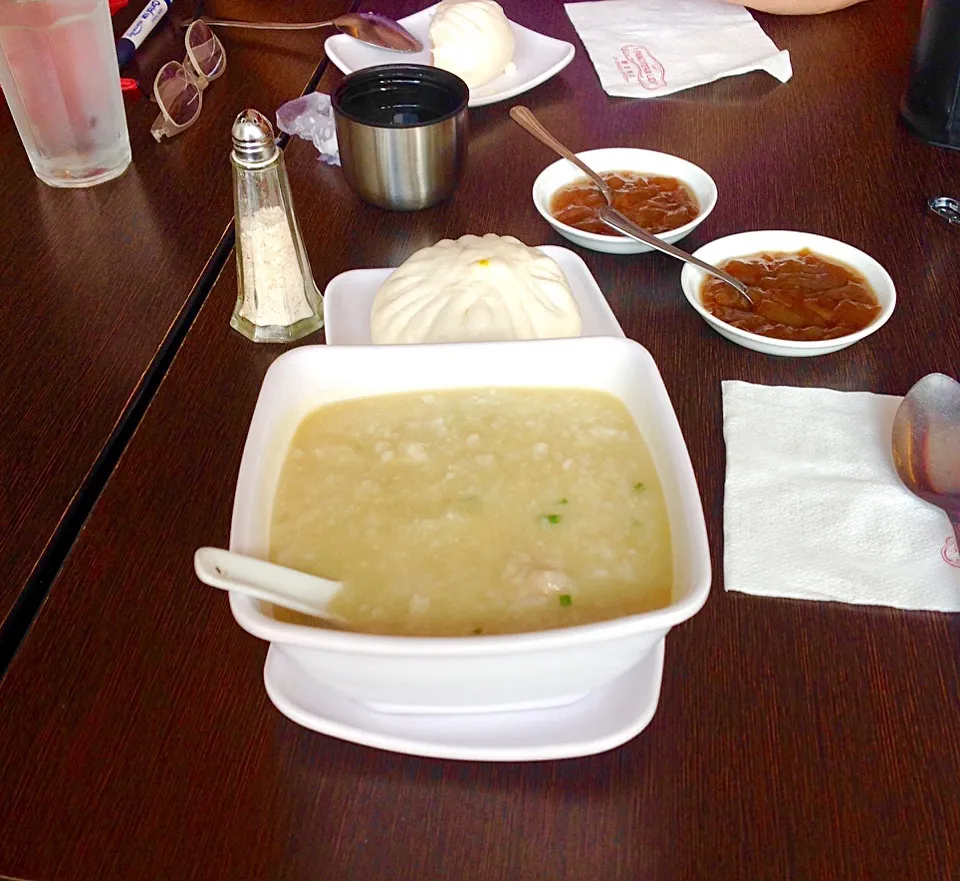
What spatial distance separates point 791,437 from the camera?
3.45 ft

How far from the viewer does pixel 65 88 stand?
149 centimetres

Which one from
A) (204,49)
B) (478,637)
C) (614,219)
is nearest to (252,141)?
(614,219)

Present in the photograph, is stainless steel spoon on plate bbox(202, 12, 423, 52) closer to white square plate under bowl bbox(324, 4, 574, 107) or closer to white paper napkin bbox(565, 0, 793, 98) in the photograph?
white square plate under bowl bbox(324, 4, 574, 107)

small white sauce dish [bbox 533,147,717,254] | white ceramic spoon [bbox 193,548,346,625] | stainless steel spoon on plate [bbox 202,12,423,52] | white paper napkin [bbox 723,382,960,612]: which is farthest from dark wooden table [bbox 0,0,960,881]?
stainless steel spoon on plate [bbox 202,12,423,52]

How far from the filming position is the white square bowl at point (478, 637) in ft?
2.18

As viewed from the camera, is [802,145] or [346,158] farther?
[802,145]

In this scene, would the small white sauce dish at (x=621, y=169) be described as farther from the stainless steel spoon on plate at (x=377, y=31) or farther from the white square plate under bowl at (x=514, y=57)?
the stainless steel spoon on plate at (x=377, y=31)

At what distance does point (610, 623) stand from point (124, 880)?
401mm

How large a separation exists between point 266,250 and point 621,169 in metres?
0.61

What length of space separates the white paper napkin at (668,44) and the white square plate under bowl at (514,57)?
93 mm

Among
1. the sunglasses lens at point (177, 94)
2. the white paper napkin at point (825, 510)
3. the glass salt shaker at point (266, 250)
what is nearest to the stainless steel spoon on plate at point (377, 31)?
the sunglasses lens at point (177, 94)

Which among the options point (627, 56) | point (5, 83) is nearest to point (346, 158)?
point (5, 83)

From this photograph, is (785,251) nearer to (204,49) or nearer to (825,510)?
(825,510)

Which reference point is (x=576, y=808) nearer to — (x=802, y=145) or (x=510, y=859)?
(x=510, y=859)
